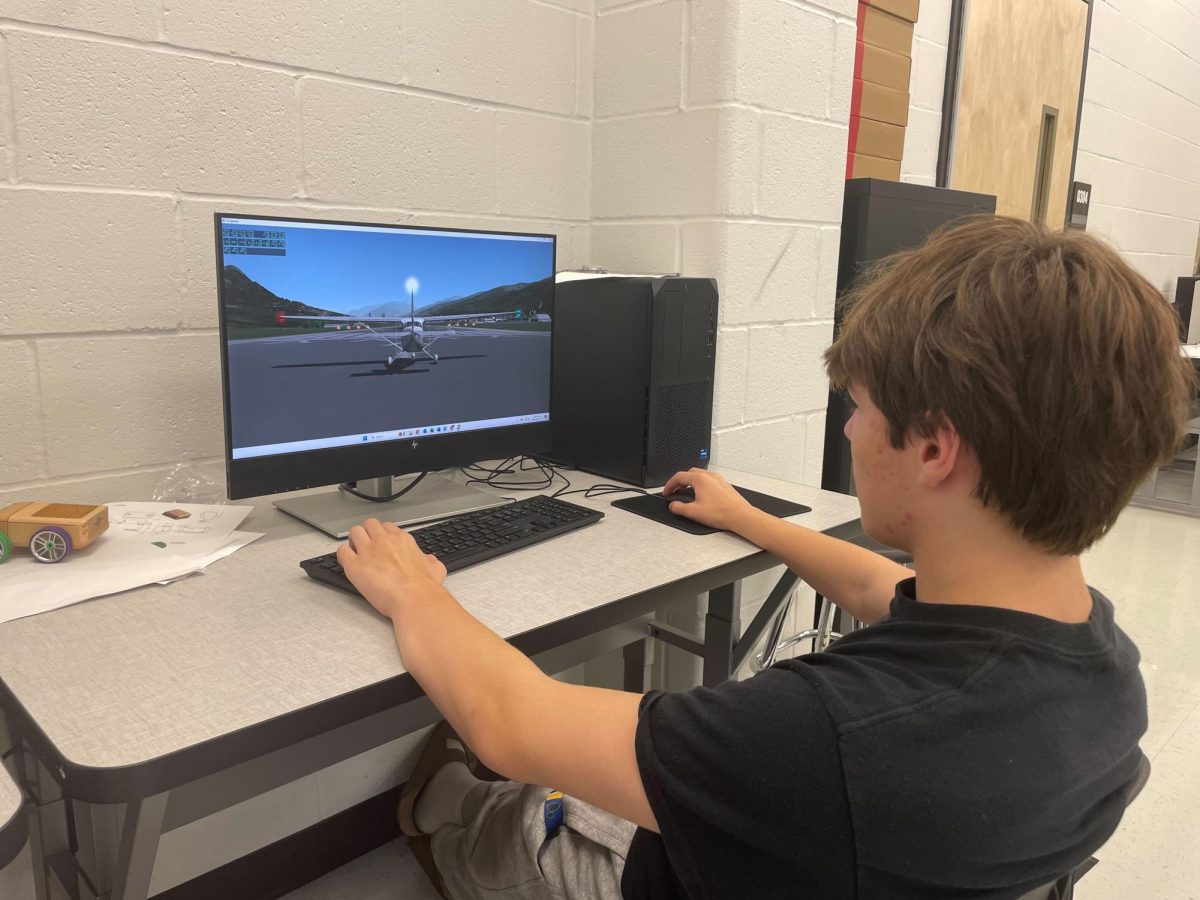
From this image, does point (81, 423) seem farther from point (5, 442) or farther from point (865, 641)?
point (865, 641)

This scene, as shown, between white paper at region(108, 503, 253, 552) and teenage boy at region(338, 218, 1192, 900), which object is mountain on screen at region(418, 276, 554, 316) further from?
teenage boy at region(338, 218, 1192, 900)

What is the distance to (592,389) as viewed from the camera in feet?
5.43

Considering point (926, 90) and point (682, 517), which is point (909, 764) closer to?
point (682, 517)

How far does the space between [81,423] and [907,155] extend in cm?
264

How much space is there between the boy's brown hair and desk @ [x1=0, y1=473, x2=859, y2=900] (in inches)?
19.6

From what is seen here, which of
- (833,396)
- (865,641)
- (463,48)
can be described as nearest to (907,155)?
(833,396)

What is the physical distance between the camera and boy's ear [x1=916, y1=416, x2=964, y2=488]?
67 centimetres

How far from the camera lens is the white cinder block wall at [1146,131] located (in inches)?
158

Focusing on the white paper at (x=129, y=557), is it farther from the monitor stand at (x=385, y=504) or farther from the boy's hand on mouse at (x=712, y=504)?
the boy's hand on mouse at (x=712, y=504)

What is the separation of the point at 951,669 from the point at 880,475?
19 cm

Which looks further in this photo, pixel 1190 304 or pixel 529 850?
pixel 1190 304

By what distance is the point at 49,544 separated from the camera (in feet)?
3.53

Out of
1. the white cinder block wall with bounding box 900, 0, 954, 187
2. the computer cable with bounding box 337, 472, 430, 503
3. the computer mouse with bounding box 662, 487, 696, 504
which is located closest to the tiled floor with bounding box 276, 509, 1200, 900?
the computer mouse with bounding box 662, 487, 696, 504

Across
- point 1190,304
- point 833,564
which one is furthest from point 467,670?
point 1190,304
